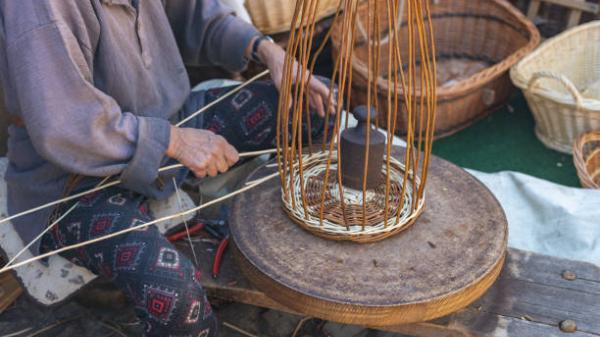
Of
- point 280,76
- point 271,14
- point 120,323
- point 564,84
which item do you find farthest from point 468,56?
point 120,323

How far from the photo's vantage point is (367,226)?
1.36 m

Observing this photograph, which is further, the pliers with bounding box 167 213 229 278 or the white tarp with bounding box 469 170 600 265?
the white tarp with bounding box 469 170 600 265

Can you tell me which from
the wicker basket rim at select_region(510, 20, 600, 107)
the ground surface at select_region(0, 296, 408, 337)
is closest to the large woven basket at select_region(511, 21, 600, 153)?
the wicker basket rim at select_region(510, 20, 600, 107)

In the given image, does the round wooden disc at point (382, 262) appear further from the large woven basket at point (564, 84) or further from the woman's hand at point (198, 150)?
the large woven basket at point (564, 84)

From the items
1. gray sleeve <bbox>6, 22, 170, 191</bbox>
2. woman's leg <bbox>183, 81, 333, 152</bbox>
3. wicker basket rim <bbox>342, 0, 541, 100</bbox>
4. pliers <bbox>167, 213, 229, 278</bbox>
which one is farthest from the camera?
wicker basket rim <bbox>342, 0, 541, 100</bbox>

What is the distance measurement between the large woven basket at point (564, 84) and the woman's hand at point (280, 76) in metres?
1.11

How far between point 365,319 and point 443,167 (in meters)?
0.61

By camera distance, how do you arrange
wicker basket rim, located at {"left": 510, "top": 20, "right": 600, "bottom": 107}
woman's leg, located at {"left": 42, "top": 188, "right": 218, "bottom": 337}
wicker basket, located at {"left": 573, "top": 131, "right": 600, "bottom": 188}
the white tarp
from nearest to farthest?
woman's leg, located at {"left": 42, "top": 188, "right": 218, "bottom": 337}, the white tarp, wicker basket, located at {"left": 573, "top": 131, "right": 600, "bottom": 188}, wicker basket rim, located at {"left": 510, "top": 20, "right": 600, "bottom": 107}

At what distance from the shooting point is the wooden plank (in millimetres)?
1370

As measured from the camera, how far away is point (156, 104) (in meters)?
1.58

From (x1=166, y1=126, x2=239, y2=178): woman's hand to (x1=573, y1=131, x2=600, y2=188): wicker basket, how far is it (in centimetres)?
137

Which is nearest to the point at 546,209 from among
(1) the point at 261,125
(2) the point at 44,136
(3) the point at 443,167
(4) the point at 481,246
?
(3) the point at 443,167

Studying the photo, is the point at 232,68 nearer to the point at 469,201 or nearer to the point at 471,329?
the point at 469,201

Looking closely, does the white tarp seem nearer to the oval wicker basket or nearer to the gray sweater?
the oval wicker basket
